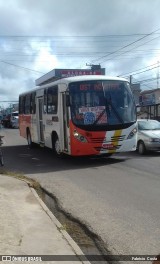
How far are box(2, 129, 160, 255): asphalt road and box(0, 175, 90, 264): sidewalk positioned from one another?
1.97ft

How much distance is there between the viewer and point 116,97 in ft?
49.3

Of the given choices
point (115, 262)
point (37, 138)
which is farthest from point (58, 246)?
point (37, 138)

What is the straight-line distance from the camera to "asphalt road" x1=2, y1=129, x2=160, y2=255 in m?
6.45

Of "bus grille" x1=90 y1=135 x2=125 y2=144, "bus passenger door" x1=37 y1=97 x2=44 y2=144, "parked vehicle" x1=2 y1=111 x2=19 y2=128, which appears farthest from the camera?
"parked vehicle" x1=2 y1=111 x2=19 y2=128

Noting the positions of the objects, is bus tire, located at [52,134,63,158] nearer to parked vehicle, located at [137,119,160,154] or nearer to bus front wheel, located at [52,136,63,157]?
bus front wheel, located at [52,136,63,157]

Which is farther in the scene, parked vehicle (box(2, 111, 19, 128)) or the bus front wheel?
parked vehicle (box(2, 111, 19, 128))

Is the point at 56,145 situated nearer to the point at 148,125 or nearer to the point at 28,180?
the point at 148,125

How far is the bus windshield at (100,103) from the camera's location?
48.2 feet

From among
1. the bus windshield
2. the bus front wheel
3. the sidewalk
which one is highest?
the bus windshield

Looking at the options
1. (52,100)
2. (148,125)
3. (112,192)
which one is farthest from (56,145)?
(112,192)

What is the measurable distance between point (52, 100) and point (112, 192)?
25.3 feet

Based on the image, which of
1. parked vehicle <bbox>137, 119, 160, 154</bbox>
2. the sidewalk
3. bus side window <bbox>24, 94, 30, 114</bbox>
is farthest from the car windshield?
the sidewalk

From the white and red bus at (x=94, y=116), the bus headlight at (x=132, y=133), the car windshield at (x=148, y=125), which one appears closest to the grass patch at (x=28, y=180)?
the white and red bus at (x=94, y=116)

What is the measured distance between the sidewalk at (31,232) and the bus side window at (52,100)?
7347 millimetres
